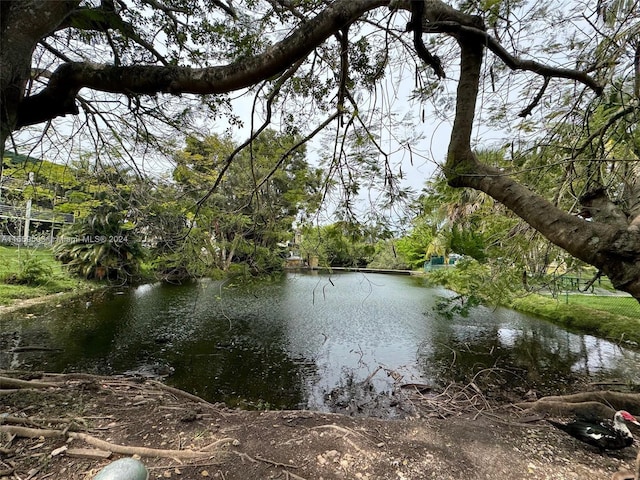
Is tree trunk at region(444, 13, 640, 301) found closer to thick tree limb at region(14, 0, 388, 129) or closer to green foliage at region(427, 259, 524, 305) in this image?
thick tree limb at region(14, 0, 388, 129)

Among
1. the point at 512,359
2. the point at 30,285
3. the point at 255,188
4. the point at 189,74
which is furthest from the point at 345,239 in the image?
the point at 30,285

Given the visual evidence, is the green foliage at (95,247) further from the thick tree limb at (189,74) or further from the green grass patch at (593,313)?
the green grass patch at (593,313)

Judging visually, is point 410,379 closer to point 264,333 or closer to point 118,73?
point 264,333

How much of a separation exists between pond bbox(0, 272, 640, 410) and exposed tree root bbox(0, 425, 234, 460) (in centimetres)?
269

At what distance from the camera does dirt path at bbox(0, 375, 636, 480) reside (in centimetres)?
198

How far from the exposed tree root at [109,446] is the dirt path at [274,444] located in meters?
0.02

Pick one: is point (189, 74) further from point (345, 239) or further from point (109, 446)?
point (109, 446)

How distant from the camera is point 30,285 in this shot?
33.4ft

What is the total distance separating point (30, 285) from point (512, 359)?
1511 centimetres

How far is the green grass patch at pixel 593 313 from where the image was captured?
336 inches

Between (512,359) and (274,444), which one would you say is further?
(512,359)

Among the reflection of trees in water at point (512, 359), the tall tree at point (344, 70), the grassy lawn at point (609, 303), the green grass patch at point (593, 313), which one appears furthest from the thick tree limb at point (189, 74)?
the grassy lawn at point (609, 303)

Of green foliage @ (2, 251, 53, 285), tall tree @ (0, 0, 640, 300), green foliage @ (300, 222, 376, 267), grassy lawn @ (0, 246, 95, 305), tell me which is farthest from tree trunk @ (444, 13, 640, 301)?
green foliage @ (2, 251, 53, 285)

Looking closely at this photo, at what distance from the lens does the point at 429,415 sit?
13.4ft
